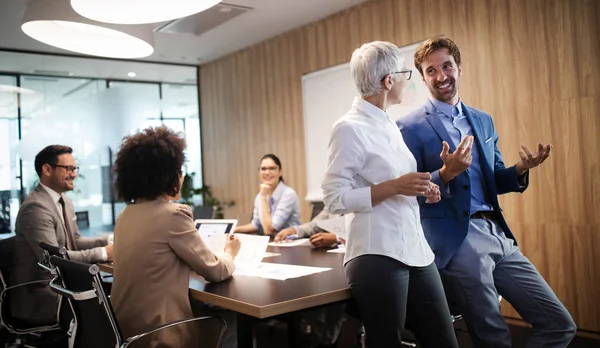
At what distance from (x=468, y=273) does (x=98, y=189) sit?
649 cm

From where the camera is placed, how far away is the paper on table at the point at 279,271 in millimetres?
2562

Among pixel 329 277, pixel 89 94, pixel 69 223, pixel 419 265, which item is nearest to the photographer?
pixel 419 265

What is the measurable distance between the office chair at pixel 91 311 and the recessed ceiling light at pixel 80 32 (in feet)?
A: 6.76

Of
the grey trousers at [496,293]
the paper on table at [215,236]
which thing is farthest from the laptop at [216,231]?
the grey trousers at [496,293]

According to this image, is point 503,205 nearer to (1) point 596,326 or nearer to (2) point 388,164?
(1) point 596,326

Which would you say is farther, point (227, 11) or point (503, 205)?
point (227, 11)

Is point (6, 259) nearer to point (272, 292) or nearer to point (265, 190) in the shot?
point (272, 292)

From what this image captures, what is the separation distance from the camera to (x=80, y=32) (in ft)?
13.1

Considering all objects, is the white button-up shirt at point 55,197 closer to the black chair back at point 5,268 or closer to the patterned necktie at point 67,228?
the patterned necktie at point 67,228

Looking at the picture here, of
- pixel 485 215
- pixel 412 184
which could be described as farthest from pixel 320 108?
pixel 412 184

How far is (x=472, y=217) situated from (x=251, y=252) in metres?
1.17

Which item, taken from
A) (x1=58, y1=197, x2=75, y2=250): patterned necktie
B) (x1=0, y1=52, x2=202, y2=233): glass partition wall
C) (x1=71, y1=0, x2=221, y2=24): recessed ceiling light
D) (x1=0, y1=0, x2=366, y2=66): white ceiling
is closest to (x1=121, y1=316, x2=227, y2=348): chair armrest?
(x1=71, y1=0, x2=221, y2=24): recessed ceiling light

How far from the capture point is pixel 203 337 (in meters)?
2.28

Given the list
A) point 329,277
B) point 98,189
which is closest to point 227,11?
point 98,189
